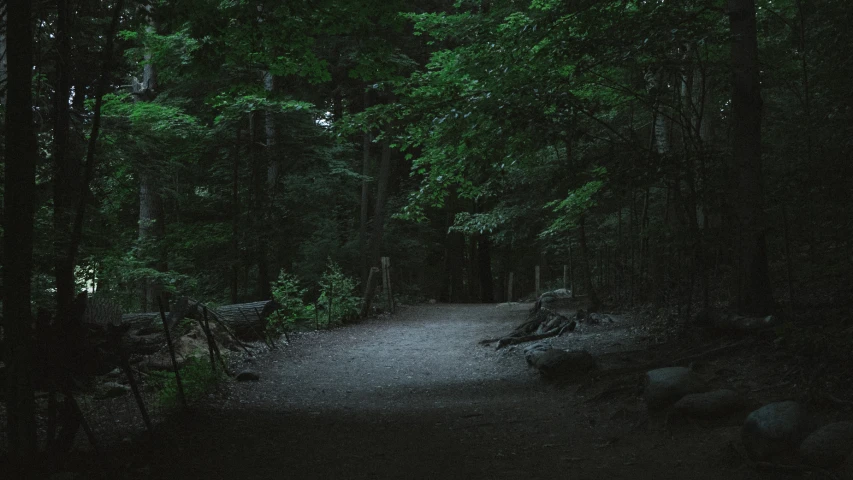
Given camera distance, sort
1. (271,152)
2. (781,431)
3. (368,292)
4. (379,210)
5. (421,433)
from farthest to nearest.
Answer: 1. (379,210)
2. (368,292)
3. (271,152)
4. (421,433)
5. (781,431)

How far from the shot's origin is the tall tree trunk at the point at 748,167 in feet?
27.7

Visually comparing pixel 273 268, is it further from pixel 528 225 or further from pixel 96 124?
pixel 96 124

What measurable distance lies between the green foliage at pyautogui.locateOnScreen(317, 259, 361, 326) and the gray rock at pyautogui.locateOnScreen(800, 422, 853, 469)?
1486cm

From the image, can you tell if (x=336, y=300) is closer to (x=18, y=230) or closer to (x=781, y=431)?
(x=18, y=230)

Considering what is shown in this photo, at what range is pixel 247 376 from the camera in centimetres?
1062

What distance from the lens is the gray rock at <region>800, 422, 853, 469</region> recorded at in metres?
4.45

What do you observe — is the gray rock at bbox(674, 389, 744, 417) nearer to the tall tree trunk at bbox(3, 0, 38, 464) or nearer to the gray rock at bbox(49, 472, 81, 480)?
the gray rock at bbox(49, 472, 81, 480)

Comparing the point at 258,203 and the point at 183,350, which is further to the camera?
the point at 258,203

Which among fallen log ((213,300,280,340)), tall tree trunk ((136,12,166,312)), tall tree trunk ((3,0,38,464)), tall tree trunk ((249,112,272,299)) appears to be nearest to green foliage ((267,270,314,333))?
tall tree trunk ((249,112,272,299))

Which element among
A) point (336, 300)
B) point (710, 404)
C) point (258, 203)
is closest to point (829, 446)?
point (710, 404)

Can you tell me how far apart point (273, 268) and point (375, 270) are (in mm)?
5063

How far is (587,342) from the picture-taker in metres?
12.4

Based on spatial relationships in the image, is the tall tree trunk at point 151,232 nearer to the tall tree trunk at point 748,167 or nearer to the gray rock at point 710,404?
the tall tree trunk at point 748,167

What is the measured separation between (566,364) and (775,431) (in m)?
4.78
